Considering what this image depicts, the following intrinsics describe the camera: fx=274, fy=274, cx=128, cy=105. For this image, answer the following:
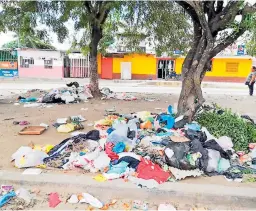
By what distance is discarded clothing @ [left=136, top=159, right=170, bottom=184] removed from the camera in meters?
3.43

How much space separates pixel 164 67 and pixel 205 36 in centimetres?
2036

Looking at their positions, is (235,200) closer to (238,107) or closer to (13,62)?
(238,107)

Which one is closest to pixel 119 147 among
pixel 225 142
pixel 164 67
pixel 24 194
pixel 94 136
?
pixel 94 136

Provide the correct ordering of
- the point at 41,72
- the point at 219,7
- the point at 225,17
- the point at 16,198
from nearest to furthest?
the point at 16,198 → the point at 225,17 → the point at 219,7 → the point at 41,72

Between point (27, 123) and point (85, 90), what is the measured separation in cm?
456

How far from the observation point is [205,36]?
17.2 feet

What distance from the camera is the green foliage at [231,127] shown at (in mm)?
4805

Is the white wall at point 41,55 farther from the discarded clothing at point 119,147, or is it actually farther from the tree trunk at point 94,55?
the discarded clothing at point 119,147

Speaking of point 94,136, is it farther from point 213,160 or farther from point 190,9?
point 190,9

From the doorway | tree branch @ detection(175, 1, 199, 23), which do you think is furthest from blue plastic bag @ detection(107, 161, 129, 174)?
the doorway

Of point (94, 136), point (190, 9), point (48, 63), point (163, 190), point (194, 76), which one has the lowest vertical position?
point (163, 190)

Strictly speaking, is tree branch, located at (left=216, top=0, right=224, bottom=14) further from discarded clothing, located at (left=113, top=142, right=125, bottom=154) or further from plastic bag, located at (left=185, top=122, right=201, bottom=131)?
discarded clothing, located at (left=113, top=142, right=125, bottom=154)

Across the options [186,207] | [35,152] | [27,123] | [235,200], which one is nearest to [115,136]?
[35,152]

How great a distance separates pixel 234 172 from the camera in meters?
3.72
